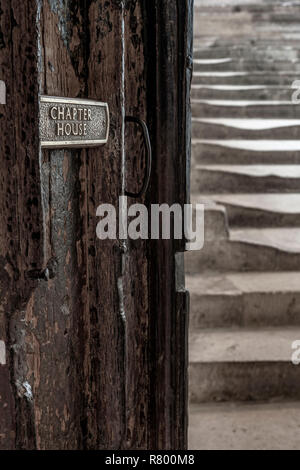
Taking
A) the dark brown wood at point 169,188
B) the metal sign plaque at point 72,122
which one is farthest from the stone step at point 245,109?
the metal sign plaque at point 72,122

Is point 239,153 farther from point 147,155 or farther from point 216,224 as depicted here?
point 147,155

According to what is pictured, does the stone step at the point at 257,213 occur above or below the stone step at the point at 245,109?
below

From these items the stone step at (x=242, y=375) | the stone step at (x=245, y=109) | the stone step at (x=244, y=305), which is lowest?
the stone step at (x=242, y=375)

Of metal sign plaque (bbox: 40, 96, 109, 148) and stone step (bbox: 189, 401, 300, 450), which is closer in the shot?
metal sign plaque (bbox: 40, 96, 109, 148)

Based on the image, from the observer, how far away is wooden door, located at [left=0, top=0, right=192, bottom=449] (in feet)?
2.25

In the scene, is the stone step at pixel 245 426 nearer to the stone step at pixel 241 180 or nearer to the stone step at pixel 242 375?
the stone step at pixel 242 375

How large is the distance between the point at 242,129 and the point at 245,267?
1.21 meters

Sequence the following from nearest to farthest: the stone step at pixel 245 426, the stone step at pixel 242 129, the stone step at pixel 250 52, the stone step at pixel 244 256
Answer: the stone step at pixel 245 426 < the stone step at pixel 244 256 < the stone step at pixel 242 129 < the stone step at pixel 250 52

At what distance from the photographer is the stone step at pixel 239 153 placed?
307 centimetres

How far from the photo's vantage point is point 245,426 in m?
1.74

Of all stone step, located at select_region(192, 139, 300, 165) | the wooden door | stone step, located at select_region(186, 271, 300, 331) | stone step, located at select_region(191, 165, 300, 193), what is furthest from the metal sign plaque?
stone step, located at select_region(192, 139, 300, 165)

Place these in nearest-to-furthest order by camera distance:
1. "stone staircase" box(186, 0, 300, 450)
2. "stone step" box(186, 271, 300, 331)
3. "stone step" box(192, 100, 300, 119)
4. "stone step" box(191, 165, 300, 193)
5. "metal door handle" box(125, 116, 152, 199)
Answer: "metal door handle" box(125, 116, 152, 199)
"stone staircase" box(186, 0, 300, 450)
"stone step" box(186, 271, 300, 331)
"stone step" box(191, 165, 300, 193)
"stone step" box(192, 100, 300, 119)

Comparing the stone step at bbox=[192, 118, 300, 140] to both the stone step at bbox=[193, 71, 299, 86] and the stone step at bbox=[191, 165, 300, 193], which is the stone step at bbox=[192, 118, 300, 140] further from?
the stone step at bbox=[193, 71, 299, 86]

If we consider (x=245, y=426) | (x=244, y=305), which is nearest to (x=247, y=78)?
(x=244, y=305)
